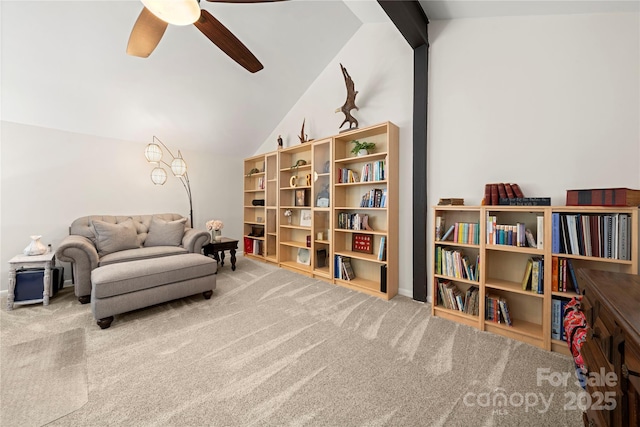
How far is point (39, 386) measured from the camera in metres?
1.39

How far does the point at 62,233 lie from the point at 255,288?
2674 millimetres

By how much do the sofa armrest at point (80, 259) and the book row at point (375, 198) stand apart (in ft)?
10.0

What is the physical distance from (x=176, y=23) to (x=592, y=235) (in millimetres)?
2910

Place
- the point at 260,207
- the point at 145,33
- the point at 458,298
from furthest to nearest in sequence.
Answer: the point at 260,207
the point at 458,298
the point at 145,33

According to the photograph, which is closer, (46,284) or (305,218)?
(46,284)

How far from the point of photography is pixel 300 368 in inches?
61.2

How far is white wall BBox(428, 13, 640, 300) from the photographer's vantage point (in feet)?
5.71

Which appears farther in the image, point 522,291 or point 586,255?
point 522,291

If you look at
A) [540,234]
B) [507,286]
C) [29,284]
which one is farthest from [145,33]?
[507,286]

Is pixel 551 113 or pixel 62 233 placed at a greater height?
pixel 551 113

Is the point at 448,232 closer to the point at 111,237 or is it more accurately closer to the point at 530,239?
the point at 530,239

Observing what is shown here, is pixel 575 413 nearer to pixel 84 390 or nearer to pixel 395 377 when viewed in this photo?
pixel 395 377

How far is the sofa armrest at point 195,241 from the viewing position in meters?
3.36

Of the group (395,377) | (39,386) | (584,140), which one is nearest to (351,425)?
(395,377)
